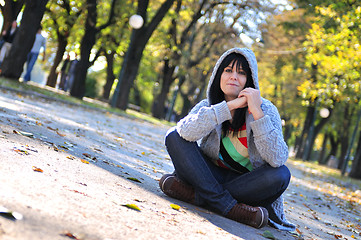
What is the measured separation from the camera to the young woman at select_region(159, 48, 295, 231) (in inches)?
177

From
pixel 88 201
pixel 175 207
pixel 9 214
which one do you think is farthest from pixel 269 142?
pixel 9 214

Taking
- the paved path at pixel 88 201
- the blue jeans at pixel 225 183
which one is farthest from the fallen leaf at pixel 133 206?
the blue jeans at pixel 225 183

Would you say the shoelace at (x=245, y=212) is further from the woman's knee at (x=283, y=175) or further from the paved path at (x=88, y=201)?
the woman's knee at (x=283, y=175)

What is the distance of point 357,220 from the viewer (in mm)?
8508

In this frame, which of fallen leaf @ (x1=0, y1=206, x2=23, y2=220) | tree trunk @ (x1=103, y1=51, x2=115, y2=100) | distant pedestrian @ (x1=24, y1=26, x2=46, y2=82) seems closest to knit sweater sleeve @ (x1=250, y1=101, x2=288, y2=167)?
fallen leaf @ (x1=0, y1=206, x2=23, y2=220)

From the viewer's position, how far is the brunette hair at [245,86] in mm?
4805

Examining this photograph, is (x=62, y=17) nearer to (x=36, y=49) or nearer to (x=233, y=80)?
(x=36, y=49)

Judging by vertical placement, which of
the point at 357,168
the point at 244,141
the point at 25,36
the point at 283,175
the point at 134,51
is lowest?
the point at 283,175

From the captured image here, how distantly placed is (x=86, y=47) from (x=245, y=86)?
17.5m

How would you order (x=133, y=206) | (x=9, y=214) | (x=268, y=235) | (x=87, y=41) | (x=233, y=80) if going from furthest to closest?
(x=87, y=41) → (x=233, y=80) → (x=268, y=235) → (x=133, y=206) → (x=9, y=214)

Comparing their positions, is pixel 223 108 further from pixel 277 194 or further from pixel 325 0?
pixel 325 0

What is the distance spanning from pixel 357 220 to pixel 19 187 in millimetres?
6538

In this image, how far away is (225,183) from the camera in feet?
15.5

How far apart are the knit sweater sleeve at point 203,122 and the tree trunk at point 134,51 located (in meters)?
17.1
